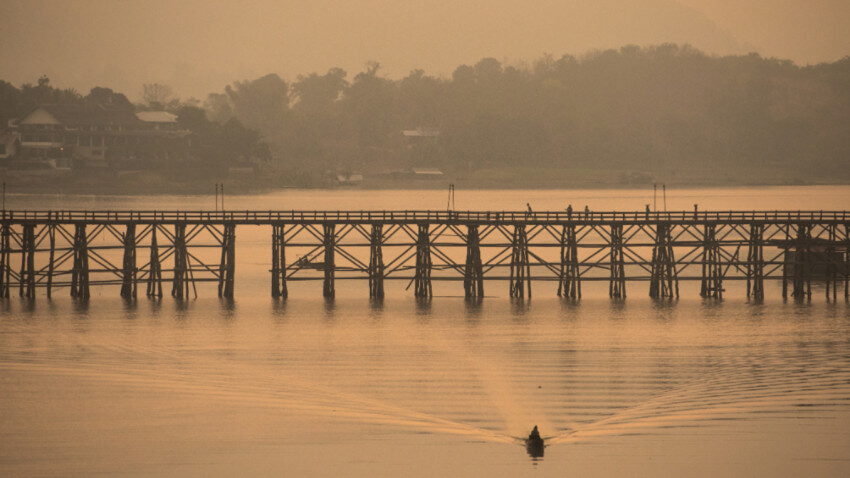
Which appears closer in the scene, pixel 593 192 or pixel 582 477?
pixel 582 477

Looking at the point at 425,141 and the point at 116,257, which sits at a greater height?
the point at 425,141

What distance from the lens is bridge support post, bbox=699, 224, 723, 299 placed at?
63.8m

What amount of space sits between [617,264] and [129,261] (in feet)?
80.3

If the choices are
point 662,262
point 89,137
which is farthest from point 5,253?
point 89,137

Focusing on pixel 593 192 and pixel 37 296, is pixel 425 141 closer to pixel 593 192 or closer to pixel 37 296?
pixel 593 192

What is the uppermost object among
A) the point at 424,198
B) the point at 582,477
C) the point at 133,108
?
the point at 133,108

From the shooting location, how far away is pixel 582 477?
3538 cm

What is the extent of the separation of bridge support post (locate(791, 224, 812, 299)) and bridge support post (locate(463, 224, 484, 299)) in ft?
50.8

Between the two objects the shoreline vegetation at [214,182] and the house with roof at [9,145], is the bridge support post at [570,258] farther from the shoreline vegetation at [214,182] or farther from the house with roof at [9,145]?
the house with roof at [9,145]

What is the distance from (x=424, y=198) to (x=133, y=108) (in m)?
40.2

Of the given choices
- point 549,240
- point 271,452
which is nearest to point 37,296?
point 271,452

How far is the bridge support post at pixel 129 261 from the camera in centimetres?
6334

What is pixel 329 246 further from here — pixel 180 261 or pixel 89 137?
pixel 89 137

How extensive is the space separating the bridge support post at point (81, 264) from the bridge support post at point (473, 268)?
18.6 meters
